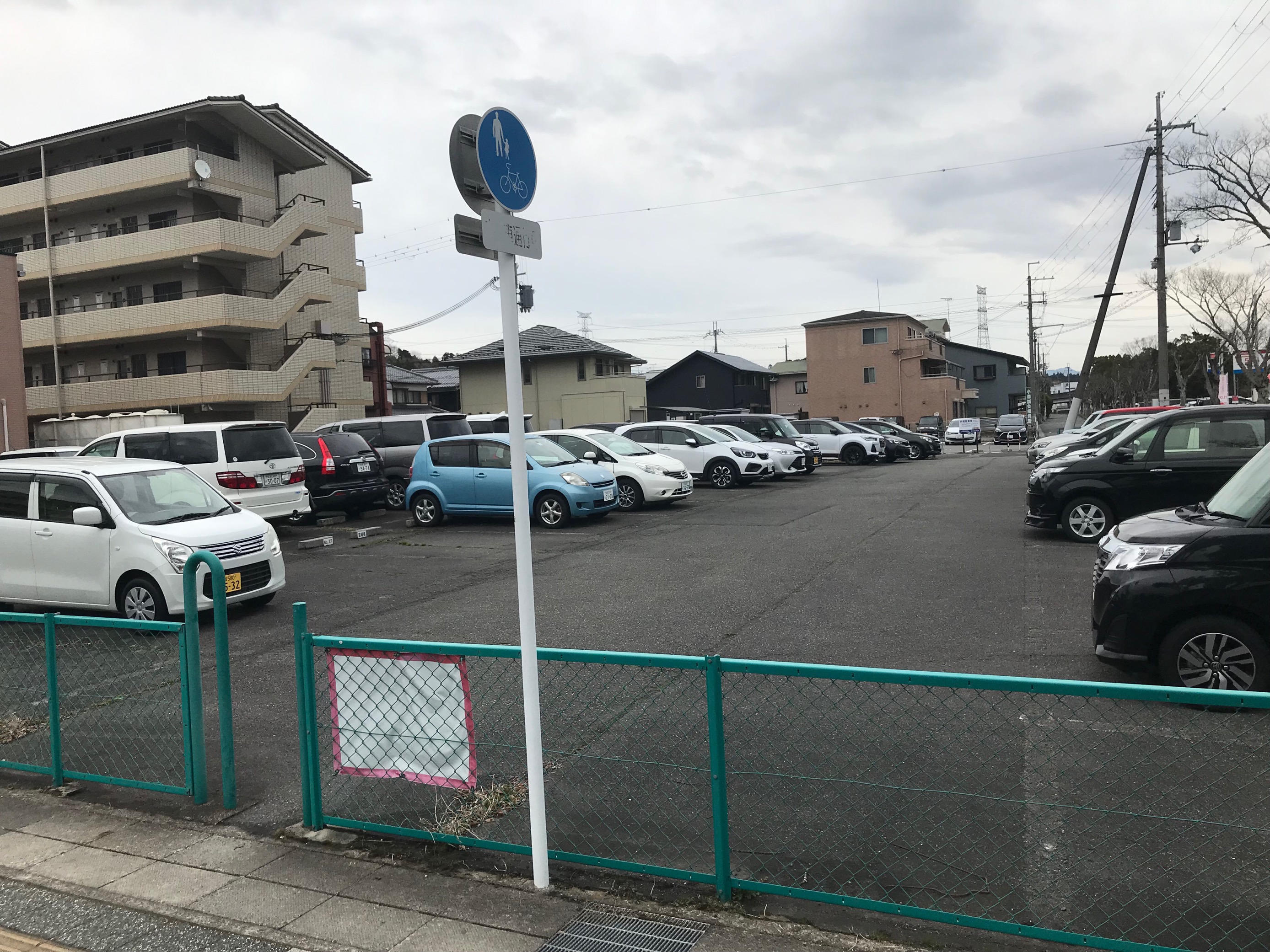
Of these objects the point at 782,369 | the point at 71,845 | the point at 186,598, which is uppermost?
the point at 782,369

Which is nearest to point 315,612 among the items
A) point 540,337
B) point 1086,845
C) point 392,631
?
point 392,631

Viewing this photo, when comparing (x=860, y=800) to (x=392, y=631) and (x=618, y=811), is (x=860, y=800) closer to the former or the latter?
(x=618, y=811)

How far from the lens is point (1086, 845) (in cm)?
367

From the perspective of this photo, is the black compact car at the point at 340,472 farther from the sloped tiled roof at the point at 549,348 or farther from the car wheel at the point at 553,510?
the sloped tiled roof at the point at 549,348

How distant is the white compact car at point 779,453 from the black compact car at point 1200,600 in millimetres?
16467

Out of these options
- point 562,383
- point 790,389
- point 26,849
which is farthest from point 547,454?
point 790,389

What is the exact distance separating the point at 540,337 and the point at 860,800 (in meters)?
48.0

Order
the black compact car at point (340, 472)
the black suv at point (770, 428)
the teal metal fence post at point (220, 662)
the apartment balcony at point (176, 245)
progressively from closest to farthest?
the teal metal fence post at point (220, 662) < the black compact car at point (340, 472) < the black suv at point (770, 428) < the apartment balcony at point (176, 245)

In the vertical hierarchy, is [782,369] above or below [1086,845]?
above

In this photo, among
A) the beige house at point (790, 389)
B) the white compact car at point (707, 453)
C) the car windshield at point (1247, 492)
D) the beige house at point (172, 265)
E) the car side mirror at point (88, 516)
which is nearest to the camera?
the car windshield at point (1247, 492)

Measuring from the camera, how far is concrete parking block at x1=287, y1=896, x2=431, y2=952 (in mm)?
3357

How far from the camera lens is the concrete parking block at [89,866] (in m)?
3.95

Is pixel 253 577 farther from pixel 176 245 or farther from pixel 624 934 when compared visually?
pixel 176 245

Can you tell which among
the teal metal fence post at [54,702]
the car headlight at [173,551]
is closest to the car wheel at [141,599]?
the car headlight at [173,551]
